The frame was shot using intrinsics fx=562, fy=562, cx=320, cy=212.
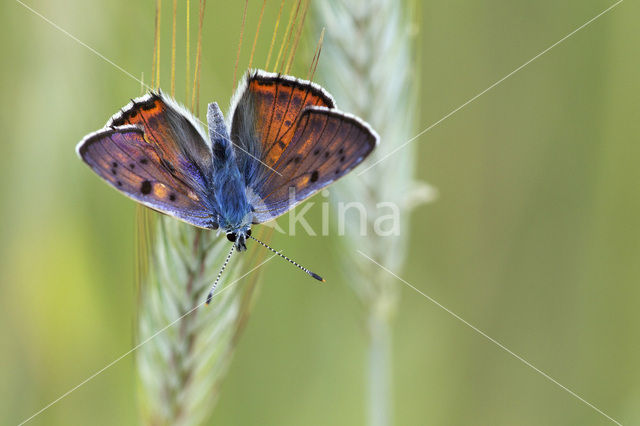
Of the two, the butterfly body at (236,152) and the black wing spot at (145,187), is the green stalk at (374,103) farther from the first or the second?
the black wing spot at (145,187)

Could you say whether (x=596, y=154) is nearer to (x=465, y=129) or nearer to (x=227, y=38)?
(x=465, y=129)

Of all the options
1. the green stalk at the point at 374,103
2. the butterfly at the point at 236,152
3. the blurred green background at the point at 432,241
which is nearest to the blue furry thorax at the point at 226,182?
the butterfly at the point at 236,152

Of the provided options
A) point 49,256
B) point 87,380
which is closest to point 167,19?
point 49,256

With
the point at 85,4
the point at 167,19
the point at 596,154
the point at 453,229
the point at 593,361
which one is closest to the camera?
the point at 85,4

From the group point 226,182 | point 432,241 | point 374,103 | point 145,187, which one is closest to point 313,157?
point 374,103

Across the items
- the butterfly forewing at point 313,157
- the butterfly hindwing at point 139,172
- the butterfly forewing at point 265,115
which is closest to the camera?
the butterfly hindwing at point 139,172

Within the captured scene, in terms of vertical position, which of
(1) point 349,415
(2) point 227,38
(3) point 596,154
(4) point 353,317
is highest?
(2) point 227,38

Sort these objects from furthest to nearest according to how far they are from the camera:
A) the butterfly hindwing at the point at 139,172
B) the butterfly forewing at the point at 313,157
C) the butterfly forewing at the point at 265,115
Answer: the butterfly forewing at the point at 265,115
the butterfly forewing at the point at 313,157
the butterfly hindwing at the point at 139,172
